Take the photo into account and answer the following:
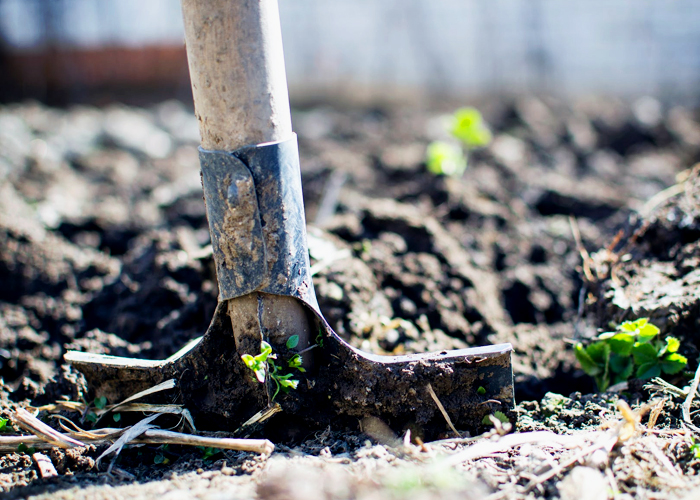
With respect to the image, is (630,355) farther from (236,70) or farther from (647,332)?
(236,70)

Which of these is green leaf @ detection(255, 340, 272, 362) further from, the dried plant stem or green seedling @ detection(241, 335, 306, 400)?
the dried plant stem

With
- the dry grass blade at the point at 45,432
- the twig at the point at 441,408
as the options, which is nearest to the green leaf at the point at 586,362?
the twig at the point at 441,408

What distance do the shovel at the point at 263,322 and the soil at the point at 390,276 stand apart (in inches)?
5.0

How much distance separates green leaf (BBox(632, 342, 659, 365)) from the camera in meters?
1.80

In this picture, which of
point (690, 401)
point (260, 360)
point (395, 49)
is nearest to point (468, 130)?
point (690, 401)

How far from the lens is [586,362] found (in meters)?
1.91

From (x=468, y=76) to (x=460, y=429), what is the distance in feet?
20.8

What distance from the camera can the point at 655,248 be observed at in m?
2.24

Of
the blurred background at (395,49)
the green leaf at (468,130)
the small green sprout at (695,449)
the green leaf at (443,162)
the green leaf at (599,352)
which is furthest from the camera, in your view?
the blurred background at (395,49)

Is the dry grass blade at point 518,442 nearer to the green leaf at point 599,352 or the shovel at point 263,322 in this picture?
the shovel at point 263,322

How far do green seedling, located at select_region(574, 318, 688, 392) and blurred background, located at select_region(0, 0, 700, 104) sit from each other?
567 centimetres

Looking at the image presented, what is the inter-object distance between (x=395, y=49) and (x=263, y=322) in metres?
6.40

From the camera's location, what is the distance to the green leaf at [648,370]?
1.79m

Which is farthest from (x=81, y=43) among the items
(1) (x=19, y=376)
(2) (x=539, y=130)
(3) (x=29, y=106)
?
(1) (x=19, y=376)
